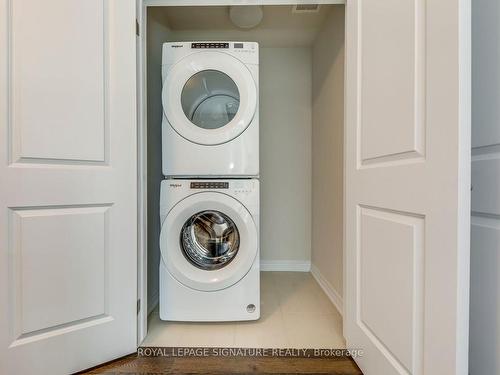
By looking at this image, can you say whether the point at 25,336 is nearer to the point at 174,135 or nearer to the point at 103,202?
the point at 103,202

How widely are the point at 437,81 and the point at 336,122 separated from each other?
1132 millimetres

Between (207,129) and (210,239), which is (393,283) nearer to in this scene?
(210,239)

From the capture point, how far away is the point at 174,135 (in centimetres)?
159

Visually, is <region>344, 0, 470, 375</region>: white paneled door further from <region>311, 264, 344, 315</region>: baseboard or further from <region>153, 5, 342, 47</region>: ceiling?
<region>153, 5, 342, 47</region>: ceiling

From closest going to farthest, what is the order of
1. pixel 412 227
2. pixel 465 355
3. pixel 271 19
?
pixel 465 355 → pixel 412 227 → pixel 271 19

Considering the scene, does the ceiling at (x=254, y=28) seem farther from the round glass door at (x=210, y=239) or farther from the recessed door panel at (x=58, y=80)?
the round glass door at (x=210, y=239)

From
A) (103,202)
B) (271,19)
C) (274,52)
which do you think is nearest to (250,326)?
(103,202)

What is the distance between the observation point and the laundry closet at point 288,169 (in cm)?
161

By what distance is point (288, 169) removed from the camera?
265cm

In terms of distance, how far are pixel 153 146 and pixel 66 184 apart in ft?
2.29

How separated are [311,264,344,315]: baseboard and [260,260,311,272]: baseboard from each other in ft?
0.29

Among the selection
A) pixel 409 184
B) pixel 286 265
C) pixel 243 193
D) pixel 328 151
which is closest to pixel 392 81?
pixel 409 184

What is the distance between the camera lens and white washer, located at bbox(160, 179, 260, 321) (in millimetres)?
1567

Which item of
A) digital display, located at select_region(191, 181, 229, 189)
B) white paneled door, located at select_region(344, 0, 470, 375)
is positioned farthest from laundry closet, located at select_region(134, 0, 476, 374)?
digital display, located at select_region(191, 181, 229, 189)
